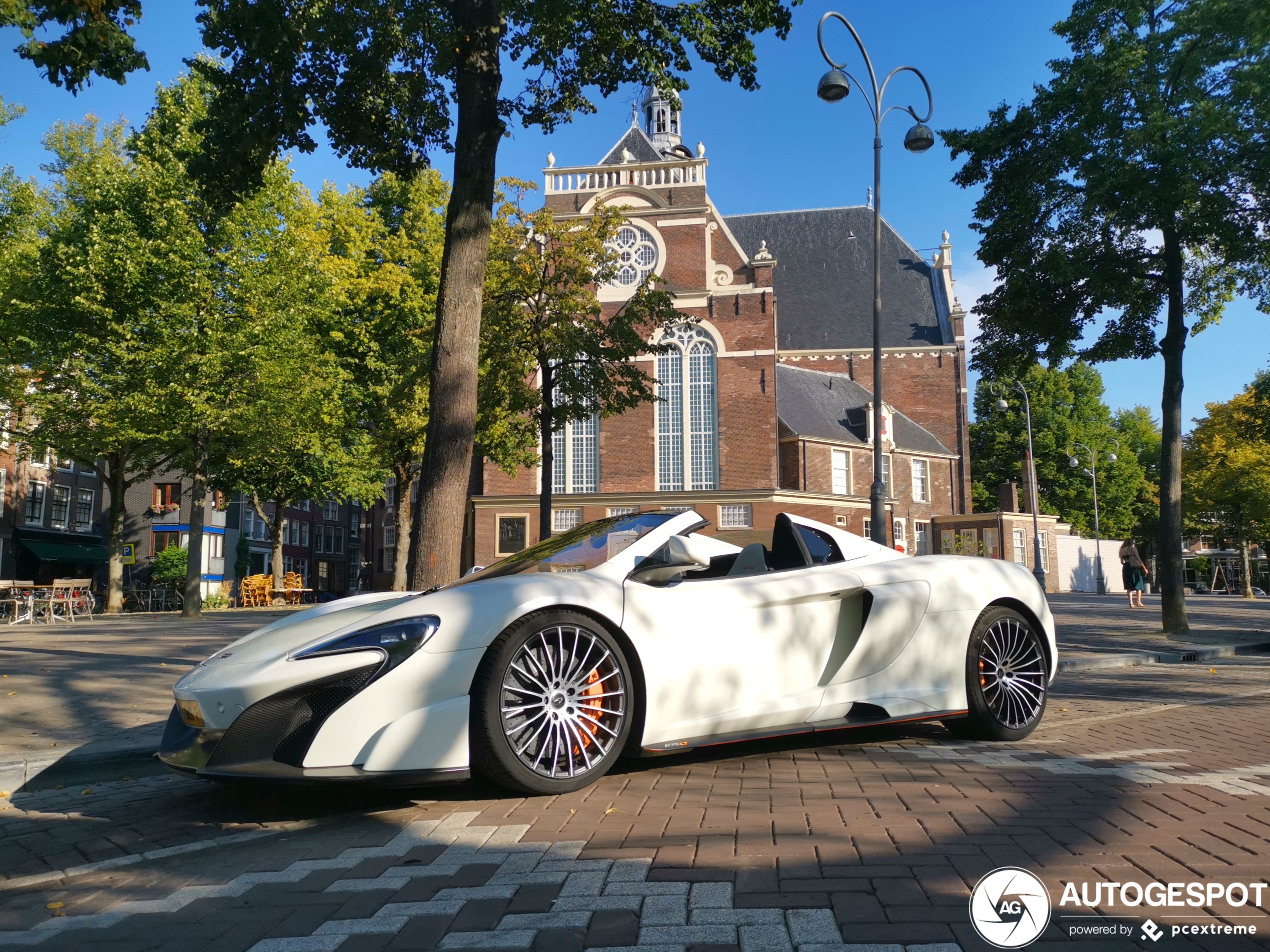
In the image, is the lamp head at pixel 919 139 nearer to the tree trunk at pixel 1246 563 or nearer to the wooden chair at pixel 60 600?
the wooden chair at pixel 60 600

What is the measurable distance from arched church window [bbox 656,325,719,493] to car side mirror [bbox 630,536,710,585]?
1348 inches

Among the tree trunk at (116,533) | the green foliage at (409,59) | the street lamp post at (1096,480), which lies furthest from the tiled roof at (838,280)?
the green foliage at (409,59)

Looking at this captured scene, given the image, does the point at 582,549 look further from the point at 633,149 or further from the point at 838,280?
the point at 838,280

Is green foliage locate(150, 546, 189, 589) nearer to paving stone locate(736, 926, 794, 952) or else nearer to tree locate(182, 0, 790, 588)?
tree locate(182, 0, 790, 588)

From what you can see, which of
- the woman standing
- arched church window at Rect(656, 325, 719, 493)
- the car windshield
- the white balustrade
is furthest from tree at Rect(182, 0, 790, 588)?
the white balustrade

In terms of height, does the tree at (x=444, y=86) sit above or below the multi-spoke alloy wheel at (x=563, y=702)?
above

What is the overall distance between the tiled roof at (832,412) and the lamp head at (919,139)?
28079 mm

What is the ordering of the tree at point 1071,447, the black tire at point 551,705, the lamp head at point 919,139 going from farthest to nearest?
the tree at point 1071,447
the lamp head at point 919,139
the black tire at point 551,705

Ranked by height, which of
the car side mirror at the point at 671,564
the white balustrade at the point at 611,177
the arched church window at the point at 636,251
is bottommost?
the car side mirror at the point at 671,564

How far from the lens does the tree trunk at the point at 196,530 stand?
73.8ft

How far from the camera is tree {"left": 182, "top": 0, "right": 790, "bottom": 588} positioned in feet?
23.8

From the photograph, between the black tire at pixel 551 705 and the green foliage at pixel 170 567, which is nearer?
the black tire at pixel 551 705

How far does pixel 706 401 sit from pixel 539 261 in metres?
21.3

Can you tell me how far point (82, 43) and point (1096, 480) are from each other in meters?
61.3
